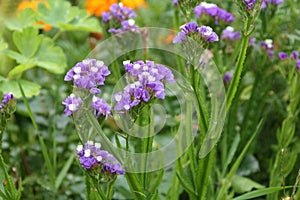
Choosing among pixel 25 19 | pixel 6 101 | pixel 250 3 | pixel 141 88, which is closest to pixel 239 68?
pixel 250 3

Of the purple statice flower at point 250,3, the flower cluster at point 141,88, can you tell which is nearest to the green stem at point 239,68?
the purple statice flower at point 250,3

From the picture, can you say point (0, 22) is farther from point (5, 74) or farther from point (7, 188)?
point (7, 188)

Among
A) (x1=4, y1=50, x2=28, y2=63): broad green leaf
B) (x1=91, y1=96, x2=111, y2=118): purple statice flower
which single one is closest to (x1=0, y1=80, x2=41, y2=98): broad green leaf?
(x1=4, y1=50, x2=28, y2=63): broad green leaf

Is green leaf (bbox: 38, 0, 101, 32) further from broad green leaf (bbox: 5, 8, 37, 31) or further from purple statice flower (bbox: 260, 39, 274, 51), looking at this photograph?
purple statice flower (bbox: 260, 39, 274, 51)

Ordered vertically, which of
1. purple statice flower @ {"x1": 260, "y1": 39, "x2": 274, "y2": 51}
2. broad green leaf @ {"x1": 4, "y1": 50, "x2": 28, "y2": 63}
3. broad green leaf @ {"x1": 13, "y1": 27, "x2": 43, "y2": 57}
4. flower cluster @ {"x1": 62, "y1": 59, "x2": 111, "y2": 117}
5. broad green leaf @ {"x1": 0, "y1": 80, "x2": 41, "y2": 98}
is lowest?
flower cluster @ {"x1": 62, "y1": 59, "x2": 111, "y2": 117}

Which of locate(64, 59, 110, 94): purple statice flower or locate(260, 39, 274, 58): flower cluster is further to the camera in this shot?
locate(260, 39, 274, 58): flower cluster

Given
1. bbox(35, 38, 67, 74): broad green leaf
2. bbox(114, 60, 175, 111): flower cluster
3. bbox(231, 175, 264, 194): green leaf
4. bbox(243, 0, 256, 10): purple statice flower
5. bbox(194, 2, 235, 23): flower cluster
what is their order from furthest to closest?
bbox(35, 38, 67, 74): broad green leaf → bbox(231, 175, 264, 194): green leaf → bbox(194, 2, 235, 23): flower cluster → bbox(243, 0, 256, 10): purple statice flower → bbox(114, 60, 175, 111): flower cluster

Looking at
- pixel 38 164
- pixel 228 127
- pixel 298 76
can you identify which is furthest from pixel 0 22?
pixel 298 76

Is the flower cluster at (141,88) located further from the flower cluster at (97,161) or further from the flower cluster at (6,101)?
the flower cluster at (6,101)
